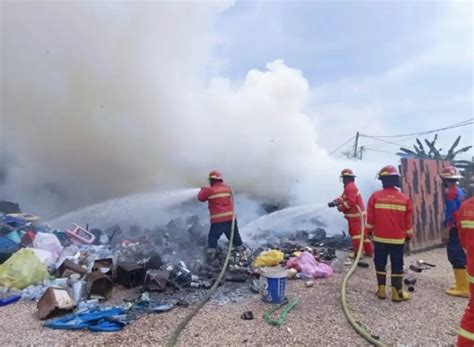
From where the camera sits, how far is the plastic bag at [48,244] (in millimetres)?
7121

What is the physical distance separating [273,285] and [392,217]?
1937 millimetres

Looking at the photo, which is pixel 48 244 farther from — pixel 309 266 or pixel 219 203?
pixel 309 266

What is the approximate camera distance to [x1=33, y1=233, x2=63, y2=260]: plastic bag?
280 inches

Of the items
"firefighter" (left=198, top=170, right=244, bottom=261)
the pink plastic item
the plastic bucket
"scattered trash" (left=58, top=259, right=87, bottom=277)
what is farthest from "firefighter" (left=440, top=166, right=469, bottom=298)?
the pink plastic item

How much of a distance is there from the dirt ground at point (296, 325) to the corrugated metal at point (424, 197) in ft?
11.2

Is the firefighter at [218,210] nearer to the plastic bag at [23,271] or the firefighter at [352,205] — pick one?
the firefighter at [352,205]

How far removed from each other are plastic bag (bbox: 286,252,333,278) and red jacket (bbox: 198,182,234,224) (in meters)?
1.55

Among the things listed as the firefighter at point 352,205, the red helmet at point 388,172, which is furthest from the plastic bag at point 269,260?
the red helmet at point 388,172

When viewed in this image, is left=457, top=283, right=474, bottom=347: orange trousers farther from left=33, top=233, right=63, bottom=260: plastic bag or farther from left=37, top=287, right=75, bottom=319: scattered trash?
left=33, top=233, right=63, bottom=260: plastic bag

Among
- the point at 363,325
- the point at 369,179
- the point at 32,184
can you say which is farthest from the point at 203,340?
the point at 32,184

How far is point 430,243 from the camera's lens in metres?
9.02

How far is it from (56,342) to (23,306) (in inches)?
61.5

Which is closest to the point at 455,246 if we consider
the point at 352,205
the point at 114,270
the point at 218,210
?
the point at 352,205

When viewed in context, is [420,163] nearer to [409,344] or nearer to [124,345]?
[409,344]
